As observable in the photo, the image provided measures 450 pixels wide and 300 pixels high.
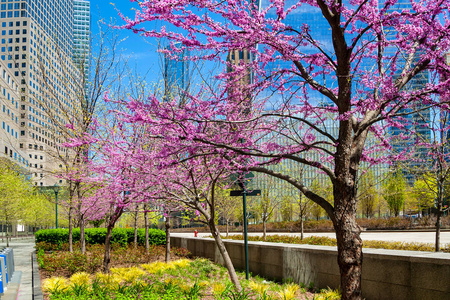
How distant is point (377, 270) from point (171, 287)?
4.17 meters

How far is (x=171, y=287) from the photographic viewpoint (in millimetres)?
7910

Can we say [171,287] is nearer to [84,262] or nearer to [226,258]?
[226,258]

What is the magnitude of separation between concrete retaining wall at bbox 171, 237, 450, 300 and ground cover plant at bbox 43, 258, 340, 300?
0.54 metres

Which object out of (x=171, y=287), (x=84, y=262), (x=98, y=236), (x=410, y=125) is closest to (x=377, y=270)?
(x=171, y=287)

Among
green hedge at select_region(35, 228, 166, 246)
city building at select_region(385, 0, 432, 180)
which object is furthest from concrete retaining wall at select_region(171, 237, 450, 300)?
green hedge at select_region(35, 228, 166, 246)

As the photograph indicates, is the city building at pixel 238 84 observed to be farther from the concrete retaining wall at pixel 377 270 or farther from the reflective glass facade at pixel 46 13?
the reflective glass facade at pixel 46 13

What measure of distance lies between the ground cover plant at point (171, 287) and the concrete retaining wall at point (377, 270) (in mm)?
542

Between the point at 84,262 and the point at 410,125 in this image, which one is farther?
the point at 410,125

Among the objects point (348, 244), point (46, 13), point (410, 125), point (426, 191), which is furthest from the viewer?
point (46, 13)

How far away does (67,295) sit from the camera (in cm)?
784

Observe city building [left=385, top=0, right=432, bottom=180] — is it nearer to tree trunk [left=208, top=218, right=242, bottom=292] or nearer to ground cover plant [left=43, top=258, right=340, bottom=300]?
ground cover plant [left=43, top=258, right=340, bottom=300]

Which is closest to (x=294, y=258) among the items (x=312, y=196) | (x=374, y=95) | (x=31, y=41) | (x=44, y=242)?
(x=312, y=196)

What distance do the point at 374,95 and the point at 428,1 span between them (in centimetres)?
141

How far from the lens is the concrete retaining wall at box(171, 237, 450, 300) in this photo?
6785 mm
